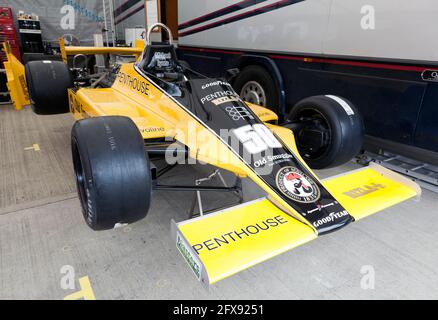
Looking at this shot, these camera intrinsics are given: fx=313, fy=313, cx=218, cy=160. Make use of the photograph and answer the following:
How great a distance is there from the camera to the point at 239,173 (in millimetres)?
1811

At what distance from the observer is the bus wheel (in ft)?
12.2

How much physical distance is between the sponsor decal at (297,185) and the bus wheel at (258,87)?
2.04 meters

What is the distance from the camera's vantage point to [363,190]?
1800mm

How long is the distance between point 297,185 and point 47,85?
8.00ft

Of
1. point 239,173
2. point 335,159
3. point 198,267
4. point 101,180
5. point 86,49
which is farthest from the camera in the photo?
point 86,49

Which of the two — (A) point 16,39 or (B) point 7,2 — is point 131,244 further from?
(B) point 7,2

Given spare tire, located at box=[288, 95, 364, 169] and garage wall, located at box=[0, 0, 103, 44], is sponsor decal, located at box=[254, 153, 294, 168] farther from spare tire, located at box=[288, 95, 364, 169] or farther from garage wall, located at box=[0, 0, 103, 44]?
garage wall, located at box=[0, 0, 103, 44]

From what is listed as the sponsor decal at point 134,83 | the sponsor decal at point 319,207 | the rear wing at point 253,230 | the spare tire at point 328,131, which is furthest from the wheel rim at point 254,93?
the sponsor decal at point 319,207

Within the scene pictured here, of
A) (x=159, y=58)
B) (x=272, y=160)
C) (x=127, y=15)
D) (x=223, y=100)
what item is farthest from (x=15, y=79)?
(x=127, y=15)

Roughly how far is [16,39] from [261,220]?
8202mm

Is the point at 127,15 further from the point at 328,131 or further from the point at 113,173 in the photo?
the point at 113,173

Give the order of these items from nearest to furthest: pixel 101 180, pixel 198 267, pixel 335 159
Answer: pixel 198 267 < pixel 101 180 < pixel 335 159

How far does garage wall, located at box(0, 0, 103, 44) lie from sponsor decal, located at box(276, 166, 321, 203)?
8420 mm
